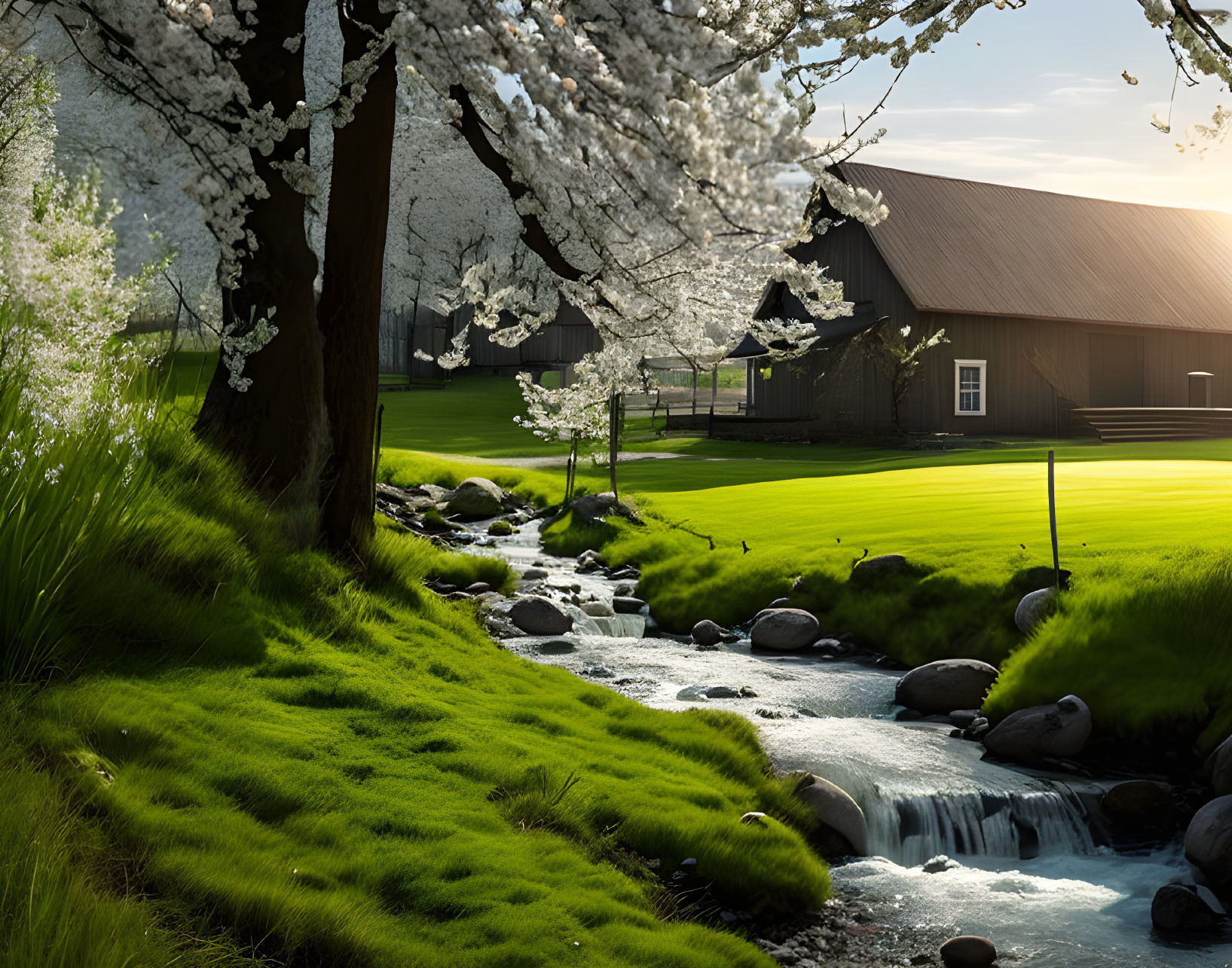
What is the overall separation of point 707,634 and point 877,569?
2274mm

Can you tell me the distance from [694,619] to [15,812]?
1089cm

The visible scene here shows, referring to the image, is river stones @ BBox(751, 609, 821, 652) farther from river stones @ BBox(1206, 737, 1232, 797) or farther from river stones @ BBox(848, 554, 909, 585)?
river stones @ BBox(1206, 737, 1232, 797)

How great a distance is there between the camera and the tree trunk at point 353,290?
9.92m

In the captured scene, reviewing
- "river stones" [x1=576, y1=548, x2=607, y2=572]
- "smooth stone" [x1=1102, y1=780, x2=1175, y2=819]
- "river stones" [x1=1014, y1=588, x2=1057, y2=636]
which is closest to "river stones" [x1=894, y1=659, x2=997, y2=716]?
"river stones" [x1=1014, y1=588, x2=1057, y2=636]

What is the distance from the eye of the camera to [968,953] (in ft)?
20.6

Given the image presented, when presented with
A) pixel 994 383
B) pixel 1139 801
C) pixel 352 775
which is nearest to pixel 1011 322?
pixel 994 383

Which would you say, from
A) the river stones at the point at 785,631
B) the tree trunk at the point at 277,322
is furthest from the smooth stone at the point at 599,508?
the tree trunk at the point at 277,322

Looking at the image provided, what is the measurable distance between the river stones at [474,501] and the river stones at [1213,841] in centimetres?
1674

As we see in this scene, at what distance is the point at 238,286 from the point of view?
29.6ft

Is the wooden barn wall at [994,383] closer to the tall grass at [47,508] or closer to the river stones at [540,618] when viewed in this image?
the river stones at [540,618]

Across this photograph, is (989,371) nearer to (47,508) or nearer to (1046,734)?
(1046,734)

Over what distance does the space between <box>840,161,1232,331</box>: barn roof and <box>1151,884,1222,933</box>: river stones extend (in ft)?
92.0

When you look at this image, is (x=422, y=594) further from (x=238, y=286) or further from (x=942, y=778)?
(x=942, y=778)

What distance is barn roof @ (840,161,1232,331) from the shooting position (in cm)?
3531
